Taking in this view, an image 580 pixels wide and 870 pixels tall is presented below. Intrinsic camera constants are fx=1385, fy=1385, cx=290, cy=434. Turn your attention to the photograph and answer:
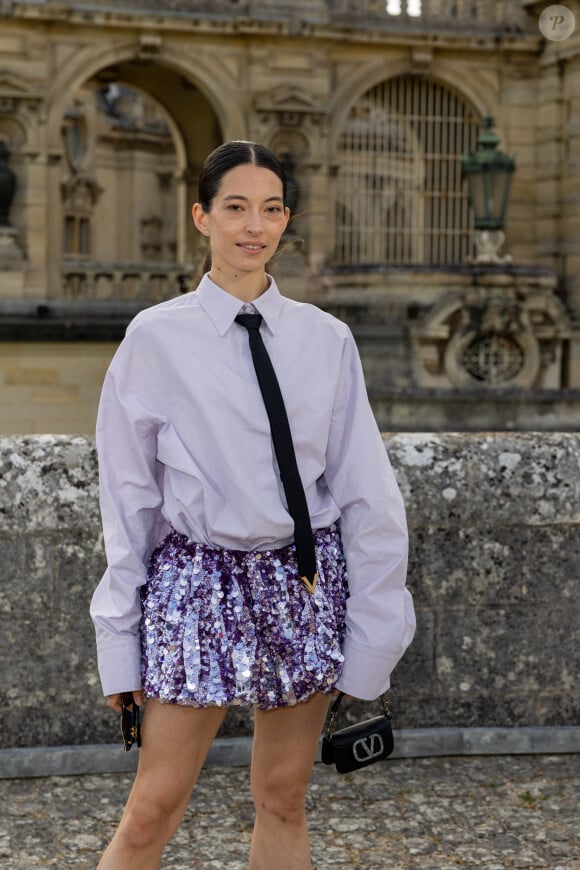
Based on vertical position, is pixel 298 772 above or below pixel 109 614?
below

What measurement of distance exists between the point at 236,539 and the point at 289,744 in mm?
400

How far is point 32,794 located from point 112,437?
4.76ft

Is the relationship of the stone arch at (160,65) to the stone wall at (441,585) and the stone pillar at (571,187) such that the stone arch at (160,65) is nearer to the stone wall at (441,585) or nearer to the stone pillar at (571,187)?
the stone pillar at (571,187)

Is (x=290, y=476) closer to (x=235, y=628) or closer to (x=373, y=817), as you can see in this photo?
(x=235, y=628)

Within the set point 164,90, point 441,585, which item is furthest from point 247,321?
point 164,90

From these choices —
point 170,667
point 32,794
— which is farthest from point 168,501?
point 32,794

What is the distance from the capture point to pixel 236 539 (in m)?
2.50

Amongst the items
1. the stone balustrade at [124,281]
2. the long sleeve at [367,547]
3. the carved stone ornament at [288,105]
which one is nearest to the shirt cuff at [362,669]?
the long sleeve at [367,547]

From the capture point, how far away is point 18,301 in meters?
18.5

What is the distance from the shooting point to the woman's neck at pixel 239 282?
2623 millimetres

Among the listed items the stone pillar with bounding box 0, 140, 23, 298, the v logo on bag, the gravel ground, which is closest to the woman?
the v logo on bag

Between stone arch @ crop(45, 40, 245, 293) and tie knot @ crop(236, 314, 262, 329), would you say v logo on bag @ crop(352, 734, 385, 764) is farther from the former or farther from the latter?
Result: stone arch @ crop(45, 40, 245, 293)

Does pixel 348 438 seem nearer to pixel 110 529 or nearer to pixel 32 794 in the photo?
pixel 110 529

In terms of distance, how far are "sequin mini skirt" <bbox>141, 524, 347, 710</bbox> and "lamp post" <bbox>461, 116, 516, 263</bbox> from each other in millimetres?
14904
